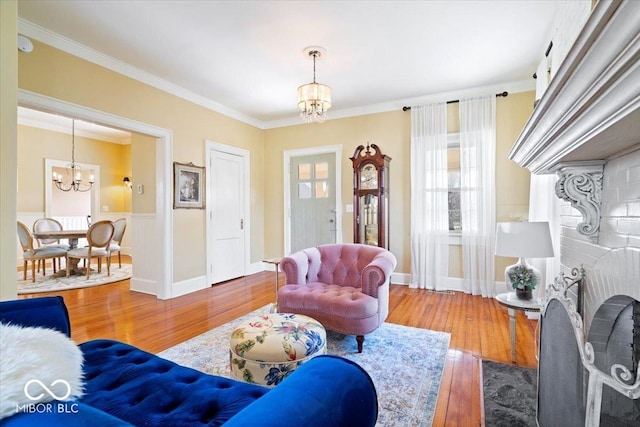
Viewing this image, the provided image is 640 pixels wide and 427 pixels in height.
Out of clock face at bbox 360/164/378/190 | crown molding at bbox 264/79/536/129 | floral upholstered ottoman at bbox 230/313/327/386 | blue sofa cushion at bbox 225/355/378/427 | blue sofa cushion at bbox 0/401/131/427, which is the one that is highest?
crown molding at bbox 264/79/536/129

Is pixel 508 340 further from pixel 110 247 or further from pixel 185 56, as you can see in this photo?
pixel 110 247

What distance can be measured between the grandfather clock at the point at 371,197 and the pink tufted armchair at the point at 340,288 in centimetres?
134

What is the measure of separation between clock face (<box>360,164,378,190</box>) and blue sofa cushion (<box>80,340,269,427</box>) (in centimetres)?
357

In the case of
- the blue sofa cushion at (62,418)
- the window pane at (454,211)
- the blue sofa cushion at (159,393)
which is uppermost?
the window pane at (454,211)

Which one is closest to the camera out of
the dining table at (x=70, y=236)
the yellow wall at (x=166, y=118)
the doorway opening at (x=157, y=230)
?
the yellow wall at (x=166, y=118)

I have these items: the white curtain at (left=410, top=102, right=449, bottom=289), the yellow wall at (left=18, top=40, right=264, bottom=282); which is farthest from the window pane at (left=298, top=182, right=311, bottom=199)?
the white curtain at (left=410, top=102, right=449, bottom=289)

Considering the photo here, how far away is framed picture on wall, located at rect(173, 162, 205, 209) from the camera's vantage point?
401 cm

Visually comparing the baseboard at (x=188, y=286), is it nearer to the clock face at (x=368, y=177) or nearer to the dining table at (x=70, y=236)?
the dining table at (x=70, y=236)

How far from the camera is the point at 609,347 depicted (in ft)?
3.87

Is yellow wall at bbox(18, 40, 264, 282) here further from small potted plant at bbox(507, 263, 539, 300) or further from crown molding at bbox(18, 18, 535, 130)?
small potted plant at bbox(507, 263, 539, 300)

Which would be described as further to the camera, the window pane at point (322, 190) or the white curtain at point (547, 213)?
the window pane at point (322, 190)

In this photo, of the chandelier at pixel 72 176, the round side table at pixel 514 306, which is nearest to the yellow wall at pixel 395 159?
the round side table at pixel 514 306

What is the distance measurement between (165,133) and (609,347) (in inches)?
175

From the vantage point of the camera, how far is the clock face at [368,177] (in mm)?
4359
